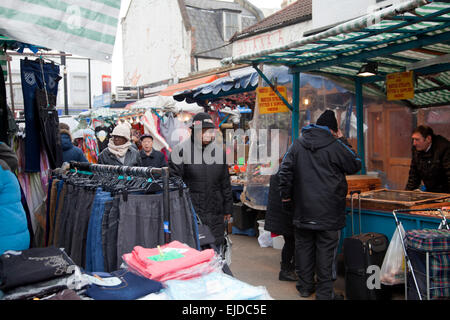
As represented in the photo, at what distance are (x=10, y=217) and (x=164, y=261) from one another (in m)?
1.41

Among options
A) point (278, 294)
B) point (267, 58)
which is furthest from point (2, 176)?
point (267, 58)

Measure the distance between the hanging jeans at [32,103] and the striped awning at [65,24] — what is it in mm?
1660

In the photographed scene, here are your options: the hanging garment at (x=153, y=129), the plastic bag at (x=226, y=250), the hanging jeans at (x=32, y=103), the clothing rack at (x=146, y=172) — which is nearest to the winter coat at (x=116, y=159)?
the clothing rack at (x=146, y=172)

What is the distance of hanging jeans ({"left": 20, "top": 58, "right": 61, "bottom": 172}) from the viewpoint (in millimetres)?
4742

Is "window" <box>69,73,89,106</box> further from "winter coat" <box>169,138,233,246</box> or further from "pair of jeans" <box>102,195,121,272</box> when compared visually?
"pair of jeans" <box>102,195,121,272</box>

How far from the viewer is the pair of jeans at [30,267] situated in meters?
1.90

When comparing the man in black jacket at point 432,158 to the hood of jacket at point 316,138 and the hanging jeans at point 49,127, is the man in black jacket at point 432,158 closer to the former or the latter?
the hood of jacket at point 316,138

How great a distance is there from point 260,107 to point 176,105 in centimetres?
412

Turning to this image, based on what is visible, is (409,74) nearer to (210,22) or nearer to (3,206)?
(3,206)

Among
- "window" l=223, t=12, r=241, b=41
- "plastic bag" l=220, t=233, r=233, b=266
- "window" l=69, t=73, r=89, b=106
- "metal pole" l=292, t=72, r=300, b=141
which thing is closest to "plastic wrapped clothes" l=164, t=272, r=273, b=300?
"plastic bag" l=220, t=233, r=233, b=266

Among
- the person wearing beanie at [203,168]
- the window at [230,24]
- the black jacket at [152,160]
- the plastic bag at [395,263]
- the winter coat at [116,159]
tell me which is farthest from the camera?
the window at [230,24]
